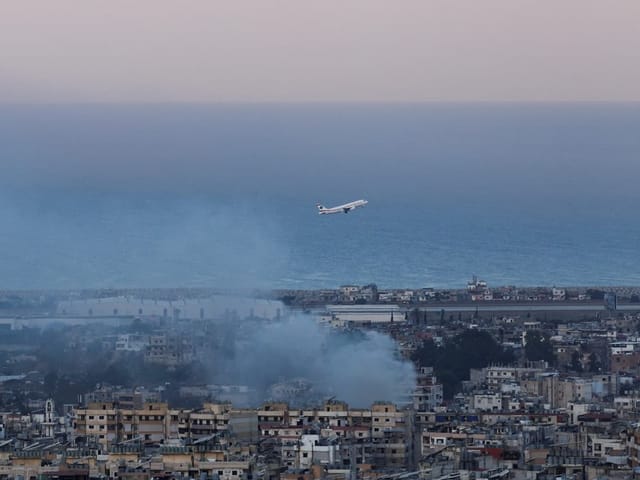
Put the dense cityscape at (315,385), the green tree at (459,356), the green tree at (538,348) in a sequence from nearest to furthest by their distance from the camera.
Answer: the dense cityscape at (315,385), the green tree at (459,356), the green tree at (538,348)

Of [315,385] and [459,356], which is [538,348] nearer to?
[459,356]

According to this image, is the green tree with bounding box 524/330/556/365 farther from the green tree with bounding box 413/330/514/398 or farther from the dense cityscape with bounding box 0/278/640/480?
the green tree with bounding box 413/330/514/398

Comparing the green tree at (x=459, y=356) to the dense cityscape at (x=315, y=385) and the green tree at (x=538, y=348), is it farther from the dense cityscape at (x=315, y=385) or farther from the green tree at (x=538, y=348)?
the green tree at (x=538, y=348)

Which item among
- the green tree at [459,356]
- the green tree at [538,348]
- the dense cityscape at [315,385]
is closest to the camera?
the dense cityscape at [315,385]

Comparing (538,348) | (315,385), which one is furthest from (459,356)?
(315,385)

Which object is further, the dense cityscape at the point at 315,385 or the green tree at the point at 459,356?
the green tree at the point at 459,356

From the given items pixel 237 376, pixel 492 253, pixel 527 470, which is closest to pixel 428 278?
pixel 492 253

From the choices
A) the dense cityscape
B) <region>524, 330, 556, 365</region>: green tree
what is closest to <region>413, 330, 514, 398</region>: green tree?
the dense cityscape

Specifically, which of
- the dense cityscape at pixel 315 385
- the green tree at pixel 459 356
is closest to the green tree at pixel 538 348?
the dense cityscape at pixel 315 385

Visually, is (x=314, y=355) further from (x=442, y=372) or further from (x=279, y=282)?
(x=279, y=282)
